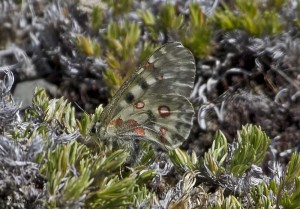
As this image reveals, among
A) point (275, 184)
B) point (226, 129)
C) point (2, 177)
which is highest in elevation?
point (2, 177)

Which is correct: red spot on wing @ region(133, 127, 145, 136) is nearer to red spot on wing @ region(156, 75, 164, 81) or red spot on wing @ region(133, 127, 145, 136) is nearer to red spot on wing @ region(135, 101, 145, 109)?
red spot on wing @ region(135, 101, 145, 109)

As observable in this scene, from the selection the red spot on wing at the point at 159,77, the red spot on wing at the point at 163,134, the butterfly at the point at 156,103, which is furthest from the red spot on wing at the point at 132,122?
the red spot on wing at the point at 159,77

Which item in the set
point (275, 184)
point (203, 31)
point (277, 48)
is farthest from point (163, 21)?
point (275, 184)

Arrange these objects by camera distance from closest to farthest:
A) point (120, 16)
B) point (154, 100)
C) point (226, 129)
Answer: point (154, 100) → point (226, 129) → point (120, 16)

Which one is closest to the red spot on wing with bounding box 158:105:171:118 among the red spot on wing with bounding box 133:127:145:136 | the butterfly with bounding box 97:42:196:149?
the butterfly with bounding box 97:42:196:149

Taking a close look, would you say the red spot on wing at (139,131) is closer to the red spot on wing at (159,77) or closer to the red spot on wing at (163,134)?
the red spot on wing at (163,134)

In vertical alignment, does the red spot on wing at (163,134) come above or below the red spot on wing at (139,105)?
below

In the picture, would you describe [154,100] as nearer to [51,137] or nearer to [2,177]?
[51,137]

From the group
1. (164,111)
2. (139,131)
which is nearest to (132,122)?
(139,131)
